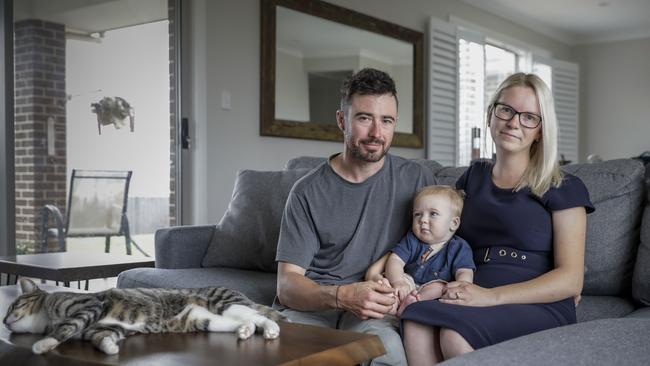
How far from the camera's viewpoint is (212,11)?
4.29 m

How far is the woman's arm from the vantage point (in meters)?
1.61

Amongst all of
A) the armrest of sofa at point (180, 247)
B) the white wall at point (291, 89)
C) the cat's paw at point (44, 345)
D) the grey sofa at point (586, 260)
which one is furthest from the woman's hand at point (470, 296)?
the white wall at point (291, 89)

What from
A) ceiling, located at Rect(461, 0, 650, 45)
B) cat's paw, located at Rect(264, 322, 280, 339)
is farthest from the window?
cat's paw, located at Rect(264, 322, 280, 339)

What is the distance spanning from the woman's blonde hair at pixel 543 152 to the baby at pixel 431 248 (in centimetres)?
20

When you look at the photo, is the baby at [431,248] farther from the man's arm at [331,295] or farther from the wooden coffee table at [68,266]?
the wooden coffee table at [68,266]

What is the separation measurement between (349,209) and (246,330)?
2.24 feet

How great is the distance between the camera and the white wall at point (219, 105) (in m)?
4.24

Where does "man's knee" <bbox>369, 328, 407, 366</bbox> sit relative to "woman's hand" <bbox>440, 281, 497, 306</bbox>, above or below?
below

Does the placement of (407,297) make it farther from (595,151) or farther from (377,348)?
(595,151)

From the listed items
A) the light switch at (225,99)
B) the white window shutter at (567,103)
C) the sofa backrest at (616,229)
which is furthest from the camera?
the white window shutter at (567,103)

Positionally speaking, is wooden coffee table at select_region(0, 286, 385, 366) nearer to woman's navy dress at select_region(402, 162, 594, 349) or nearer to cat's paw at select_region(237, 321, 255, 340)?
cat's paw at select_region(237, 321, 255, 340)

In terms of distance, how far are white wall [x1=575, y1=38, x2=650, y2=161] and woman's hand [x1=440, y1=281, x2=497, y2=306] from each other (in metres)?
7.35

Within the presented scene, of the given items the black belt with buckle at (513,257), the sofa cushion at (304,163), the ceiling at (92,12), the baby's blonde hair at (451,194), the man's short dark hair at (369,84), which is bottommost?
the black belt with buckle at (513,257)

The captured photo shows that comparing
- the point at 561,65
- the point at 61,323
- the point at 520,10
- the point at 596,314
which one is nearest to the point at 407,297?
the point at 596,314
